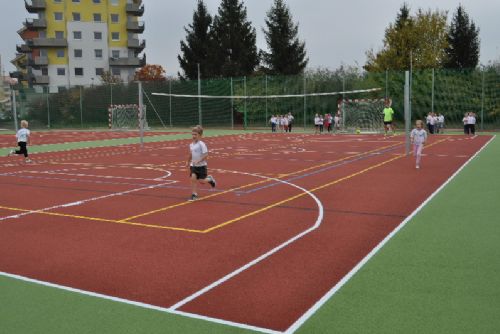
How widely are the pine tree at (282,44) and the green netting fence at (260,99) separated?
11.1m

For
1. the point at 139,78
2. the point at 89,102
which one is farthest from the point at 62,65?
the point at 89,102

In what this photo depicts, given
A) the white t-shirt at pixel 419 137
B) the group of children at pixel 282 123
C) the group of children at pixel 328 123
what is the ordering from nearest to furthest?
the white t-shirt at pixel 419 137 < the group of children at pixel 328 123 < the group of children at pixel 282 123

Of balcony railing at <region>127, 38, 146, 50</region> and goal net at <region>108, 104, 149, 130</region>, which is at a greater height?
balcony railing at <region>127, 38, 146, 50</region>

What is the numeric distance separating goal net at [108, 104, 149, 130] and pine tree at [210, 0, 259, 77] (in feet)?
41.7

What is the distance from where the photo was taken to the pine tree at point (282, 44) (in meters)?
58.4

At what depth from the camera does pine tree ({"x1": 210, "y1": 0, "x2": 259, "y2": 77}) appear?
5994cm

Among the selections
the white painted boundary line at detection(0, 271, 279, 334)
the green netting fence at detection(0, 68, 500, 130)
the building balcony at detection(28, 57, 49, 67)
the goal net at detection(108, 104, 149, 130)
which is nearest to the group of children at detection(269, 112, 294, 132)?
the green netting fence at detection(0, 68, 500, 130)

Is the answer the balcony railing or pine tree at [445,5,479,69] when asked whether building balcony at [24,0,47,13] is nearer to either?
the balcony railing

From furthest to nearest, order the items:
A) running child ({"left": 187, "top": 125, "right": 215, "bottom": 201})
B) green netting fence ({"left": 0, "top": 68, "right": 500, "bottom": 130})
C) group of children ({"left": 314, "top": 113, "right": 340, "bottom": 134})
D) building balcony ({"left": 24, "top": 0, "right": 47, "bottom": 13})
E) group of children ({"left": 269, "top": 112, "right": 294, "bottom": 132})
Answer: building balcony ({"left": 24, "top": 0, "right": 47, "bottom": 13}), group of children ({"left": 269, "top": 112, "right": 294, "bottom": 132}), group of children ({"left": 314, "top": 113, "right": 340, "bottom": 134}), green netting fence ({"left": 0, "top": 68, "right": 500, "bottom": 130}), running child ({"left": 187, "top": 125, "right": 215, "bottom": 201})

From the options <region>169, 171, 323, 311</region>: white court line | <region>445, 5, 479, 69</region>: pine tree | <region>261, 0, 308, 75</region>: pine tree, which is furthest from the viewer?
<region>261, 0, 308, 75</region>: pine tree

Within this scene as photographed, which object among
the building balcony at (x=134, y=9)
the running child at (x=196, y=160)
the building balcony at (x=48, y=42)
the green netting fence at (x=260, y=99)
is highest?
the building balcony at (x=134, y=9)

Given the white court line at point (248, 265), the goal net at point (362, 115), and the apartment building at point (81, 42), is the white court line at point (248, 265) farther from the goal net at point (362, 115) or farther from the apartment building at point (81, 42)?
the apartment building at point (81, 42)

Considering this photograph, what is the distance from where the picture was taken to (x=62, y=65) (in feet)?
285

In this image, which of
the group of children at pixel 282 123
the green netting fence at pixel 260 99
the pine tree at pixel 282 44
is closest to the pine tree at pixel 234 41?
the pine tree at pixel 282 44
